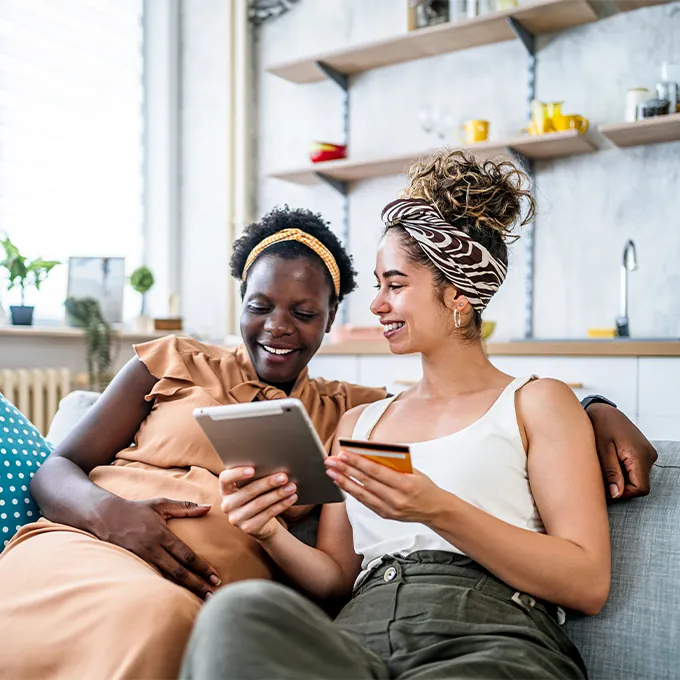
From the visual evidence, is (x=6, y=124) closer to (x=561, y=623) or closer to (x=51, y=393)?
(x=51, y=393)

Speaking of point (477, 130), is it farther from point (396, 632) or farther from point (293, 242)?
point (396, 632)

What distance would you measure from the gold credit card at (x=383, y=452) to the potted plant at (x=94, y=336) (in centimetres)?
263

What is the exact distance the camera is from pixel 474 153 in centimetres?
307

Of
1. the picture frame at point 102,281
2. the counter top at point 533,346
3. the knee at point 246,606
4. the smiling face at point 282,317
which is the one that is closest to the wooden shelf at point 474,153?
the counter top at point 533,346

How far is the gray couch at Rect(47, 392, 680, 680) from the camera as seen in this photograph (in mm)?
1220

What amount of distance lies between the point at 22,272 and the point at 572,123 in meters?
2.35

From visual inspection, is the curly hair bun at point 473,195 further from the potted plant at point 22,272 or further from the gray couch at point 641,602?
the potted plant at point 22,272

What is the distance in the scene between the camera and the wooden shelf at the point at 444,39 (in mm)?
3354

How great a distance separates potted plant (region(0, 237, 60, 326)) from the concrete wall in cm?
142

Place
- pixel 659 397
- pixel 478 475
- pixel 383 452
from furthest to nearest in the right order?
pixel 659 397 → pixel 478 475 → pixel 383 452

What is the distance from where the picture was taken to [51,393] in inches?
142

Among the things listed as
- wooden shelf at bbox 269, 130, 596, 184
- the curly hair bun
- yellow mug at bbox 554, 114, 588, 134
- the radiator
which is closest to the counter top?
the radiator

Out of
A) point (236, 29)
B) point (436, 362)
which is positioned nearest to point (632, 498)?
point (436, 362)

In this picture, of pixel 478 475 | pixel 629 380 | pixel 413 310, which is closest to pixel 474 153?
pixel 629 380
